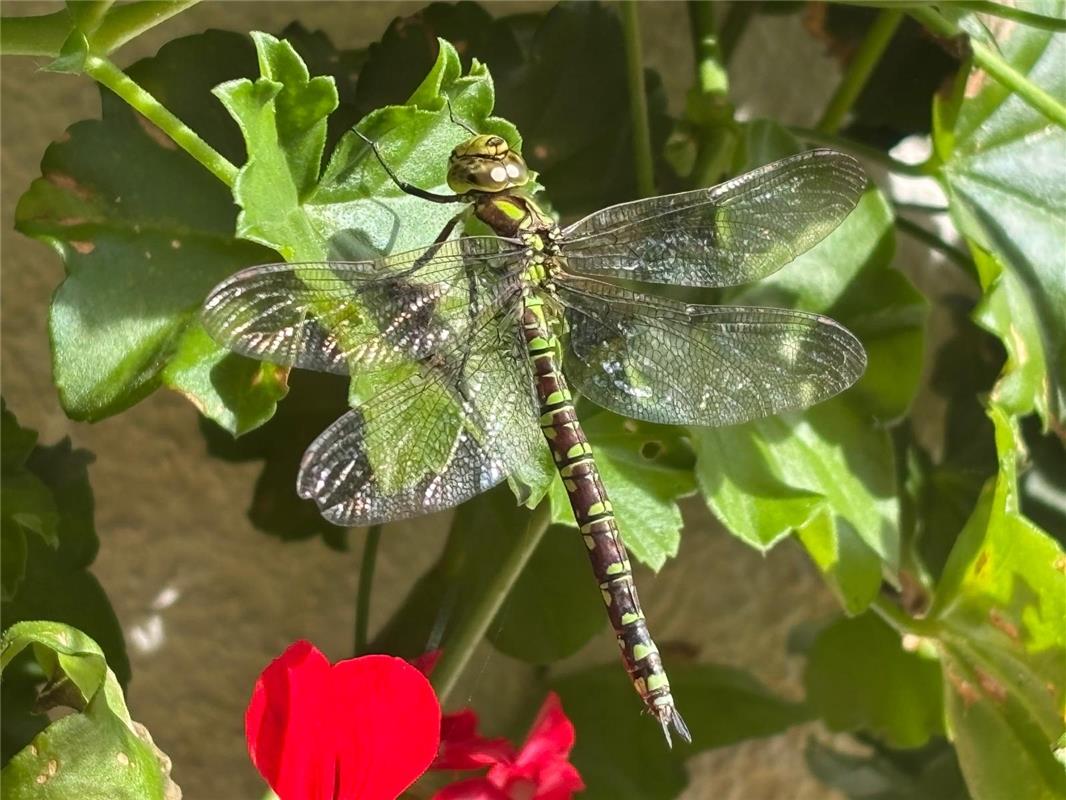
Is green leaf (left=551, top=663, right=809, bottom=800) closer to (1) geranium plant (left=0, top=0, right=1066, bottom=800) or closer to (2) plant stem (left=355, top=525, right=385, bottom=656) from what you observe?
(1) geranium plant (left=0, top=0, right=1066, bottom=800)

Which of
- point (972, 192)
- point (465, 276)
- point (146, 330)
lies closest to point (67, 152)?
point (146, 330)

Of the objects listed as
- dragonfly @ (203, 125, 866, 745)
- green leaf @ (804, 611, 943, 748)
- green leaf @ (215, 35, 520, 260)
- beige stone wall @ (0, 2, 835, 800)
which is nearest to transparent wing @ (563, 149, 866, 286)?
dragonfly @ (203, 125, 866, 745)

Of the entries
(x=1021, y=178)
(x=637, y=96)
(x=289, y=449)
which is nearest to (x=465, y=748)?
(x=289, y=449)

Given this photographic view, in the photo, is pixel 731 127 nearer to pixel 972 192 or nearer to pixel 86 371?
pixel 972 192

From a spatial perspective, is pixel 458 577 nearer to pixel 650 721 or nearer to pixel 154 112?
pixel 650 721

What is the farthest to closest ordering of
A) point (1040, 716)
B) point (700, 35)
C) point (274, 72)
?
point (700, 35) < point (1040, 716) < point (274, 72)

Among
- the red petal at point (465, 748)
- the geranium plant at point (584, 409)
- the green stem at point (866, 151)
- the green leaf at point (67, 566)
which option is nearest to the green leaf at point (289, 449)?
the geranium plant at point (584, 409)
